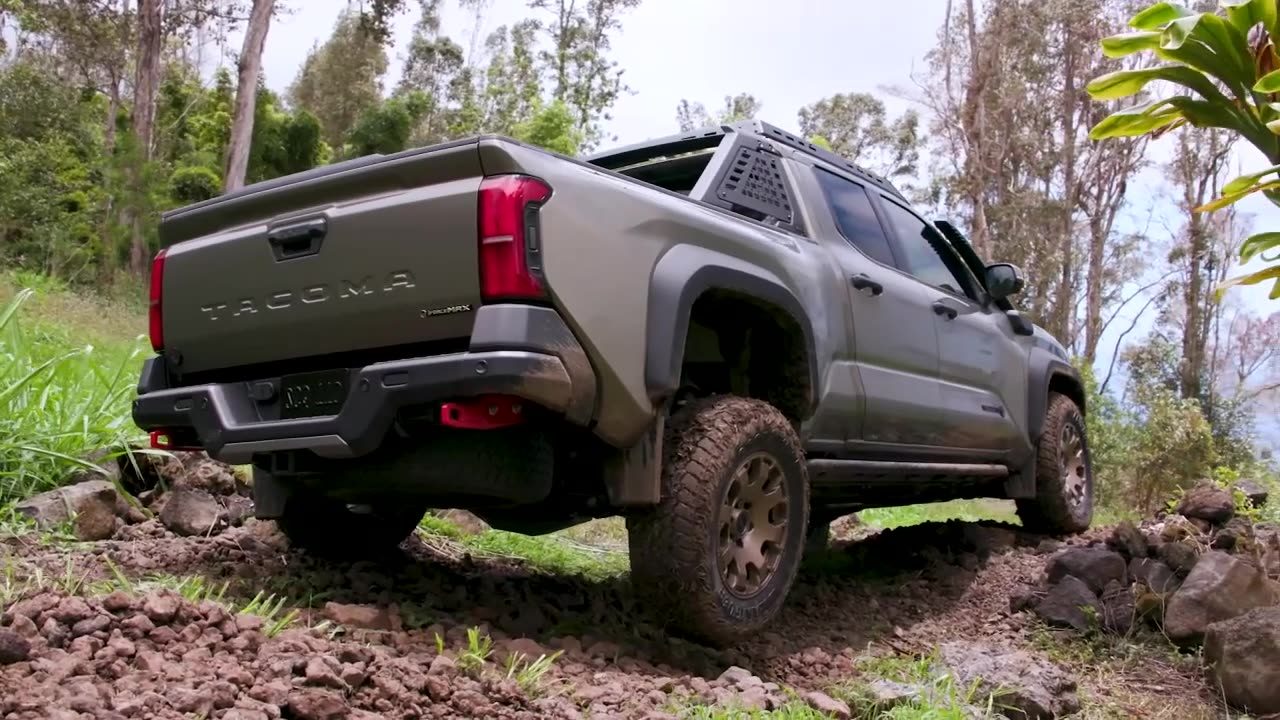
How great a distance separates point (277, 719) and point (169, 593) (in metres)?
0.76

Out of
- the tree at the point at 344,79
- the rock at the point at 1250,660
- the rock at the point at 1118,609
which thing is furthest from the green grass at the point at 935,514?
the tree at the point at 344,79

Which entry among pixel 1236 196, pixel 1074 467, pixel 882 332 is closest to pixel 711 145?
pixel 882 332

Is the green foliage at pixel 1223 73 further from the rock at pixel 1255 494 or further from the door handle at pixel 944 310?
the rock at pixel 1255 494

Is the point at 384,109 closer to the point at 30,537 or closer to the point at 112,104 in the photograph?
the point at 112,104

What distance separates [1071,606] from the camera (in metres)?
4.13

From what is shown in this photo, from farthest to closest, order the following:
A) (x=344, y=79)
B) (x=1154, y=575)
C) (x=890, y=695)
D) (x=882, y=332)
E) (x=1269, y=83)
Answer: (x=344, y=79)
(x=1154, y=575)
(x=882, y=332)
(x=1269, y=83)
(x=890, y=695)

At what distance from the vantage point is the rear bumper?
2537 mm

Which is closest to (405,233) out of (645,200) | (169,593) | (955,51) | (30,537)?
(645,200)

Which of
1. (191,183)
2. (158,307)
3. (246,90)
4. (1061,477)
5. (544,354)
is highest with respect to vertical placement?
(246,90)

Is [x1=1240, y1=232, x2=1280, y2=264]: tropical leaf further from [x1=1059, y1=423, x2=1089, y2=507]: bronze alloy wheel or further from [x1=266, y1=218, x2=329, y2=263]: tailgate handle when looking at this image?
[x1=266, y1=218, x2=329, y2=263]: tailgate handle

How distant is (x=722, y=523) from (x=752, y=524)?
8.0 inches

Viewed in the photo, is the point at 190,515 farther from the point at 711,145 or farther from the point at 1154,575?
the point at 1154,575

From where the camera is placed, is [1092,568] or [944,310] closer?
[1092,568]

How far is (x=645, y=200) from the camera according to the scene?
9.86 ft
